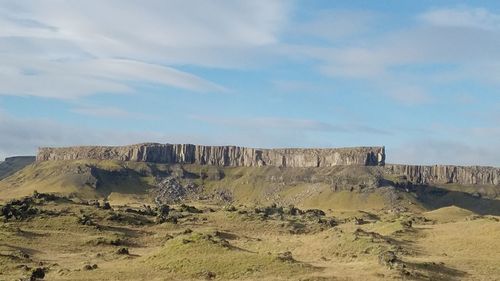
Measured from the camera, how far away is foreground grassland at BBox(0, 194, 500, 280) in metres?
44.4

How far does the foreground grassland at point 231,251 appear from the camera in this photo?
4441 cm

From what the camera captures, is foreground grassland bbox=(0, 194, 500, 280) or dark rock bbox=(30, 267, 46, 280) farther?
foreground grassland bbox=(0, 194, 500, 280)

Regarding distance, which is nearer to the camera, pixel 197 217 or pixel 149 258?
pixel 149 258

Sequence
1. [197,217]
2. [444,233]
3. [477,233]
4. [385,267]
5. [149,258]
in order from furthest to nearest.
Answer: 1. [197,217]
2. [444,233]
3. [477,233]
4. [149,258]
5. [385,267]

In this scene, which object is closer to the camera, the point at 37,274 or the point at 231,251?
the point at 37,274

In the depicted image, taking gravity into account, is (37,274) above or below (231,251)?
below

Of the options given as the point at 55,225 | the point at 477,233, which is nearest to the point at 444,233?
the point at 477,233

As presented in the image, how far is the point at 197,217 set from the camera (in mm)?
107375

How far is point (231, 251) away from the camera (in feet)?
167

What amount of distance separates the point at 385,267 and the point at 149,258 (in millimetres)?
20181

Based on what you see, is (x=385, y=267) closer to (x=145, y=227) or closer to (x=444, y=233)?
(x=444, y=233)

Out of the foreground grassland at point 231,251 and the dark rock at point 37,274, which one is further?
the foreground grassland at point 231,251

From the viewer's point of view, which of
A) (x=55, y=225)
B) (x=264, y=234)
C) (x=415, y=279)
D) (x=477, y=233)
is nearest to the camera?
(x=415, y=279)

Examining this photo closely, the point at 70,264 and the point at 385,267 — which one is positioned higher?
the point at 385,267
